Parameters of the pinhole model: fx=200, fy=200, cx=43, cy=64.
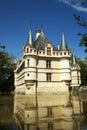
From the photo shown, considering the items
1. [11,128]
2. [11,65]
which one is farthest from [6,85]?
[11,128]

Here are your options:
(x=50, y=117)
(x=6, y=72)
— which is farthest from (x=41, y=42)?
(x=50, y=117)

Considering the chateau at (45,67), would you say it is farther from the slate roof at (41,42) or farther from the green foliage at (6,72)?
the green foliage at (6,72)

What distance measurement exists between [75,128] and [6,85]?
5069 cm

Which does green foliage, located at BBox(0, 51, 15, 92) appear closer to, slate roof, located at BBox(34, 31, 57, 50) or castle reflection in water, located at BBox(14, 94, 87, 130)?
slate roof, located at BBox(34, 31, 57, 50)

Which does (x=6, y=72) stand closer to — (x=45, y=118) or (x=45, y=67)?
(x=45, y=67)

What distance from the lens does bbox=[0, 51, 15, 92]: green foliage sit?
5141 centimetres

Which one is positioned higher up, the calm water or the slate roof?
the slate roof

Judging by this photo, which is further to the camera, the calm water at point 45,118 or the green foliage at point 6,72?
the green foliage at point 6,72

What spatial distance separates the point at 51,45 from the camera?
34.8m

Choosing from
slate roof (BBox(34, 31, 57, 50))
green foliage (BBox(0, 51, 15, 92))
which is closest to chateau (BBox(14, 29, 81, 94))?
slate roof (BBox(34, 31, 57, 50))

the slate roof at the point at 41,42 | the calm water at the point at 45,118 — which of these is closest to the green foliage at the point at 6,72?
the slate roof at the point at 41,42

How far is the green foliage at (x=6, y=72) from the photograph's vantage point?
51406 mm

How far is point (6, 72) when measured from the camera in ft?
178

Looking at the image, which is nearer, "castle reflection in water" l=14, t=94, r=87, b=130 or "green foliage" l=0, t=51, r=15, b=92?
"castle reflection in water" l=14, t=94, r=87, b=130
